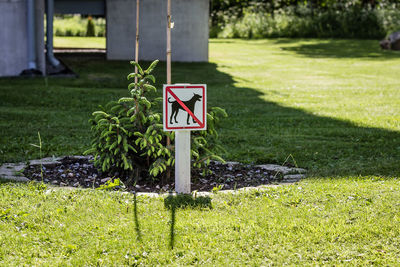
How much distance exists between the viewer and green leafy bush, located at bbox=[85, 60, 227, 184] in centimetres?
532

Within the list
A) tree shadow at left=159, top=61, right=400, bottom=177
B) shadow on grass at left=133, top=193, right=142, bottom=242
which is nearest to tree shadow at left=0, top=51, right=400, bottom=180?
tree shadow at left=159, top=61, right=400, bottom=177

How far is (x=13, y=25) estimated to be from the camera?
1391cm

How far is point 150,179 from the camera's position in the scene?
18.2 ft

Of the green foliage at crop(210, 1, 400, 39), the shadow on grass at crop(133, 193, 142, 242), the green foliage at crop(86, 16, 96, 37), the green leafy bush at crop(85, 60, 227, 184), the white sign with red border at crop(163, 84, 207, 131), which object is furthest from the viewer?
the green foliage at crop(86, 16, 96, 37)

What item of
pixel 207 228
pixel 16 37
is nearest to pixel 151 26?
pixel 16 37

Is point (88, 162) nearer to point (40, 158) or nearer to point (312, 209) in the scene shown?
point (40, 158)

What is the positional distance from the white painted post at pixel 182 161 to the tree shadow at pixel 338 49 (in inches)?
703

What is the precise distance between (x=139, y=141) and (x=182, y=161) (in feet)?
2.09

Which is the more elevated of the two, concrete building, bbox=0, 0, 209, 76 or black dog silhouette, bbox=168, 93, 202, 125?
concrete building, bbox=0, 0, 209, 76

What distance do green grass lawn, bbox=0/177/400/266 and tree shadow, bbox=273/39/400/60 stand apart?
17804mm

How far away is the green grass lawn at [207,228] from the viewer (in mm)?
3820

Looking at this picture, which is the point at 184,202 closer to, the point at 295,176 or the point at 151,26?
the point at 295,176

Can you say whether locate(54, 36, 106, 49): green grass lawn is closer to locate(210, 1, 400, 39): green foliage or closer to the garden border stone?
locate(210, 1, 400, 39): green foliage

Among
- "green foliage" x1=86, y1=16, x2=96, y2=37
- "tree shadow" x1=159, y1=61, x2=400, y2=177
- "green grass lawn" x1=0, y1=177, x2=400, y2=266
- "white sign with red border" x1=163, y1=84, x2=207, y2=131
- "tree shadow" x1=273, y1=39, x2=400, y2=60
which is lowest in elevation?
"green grass lawn" x1=0, y1=177, x2=400, y2=266
